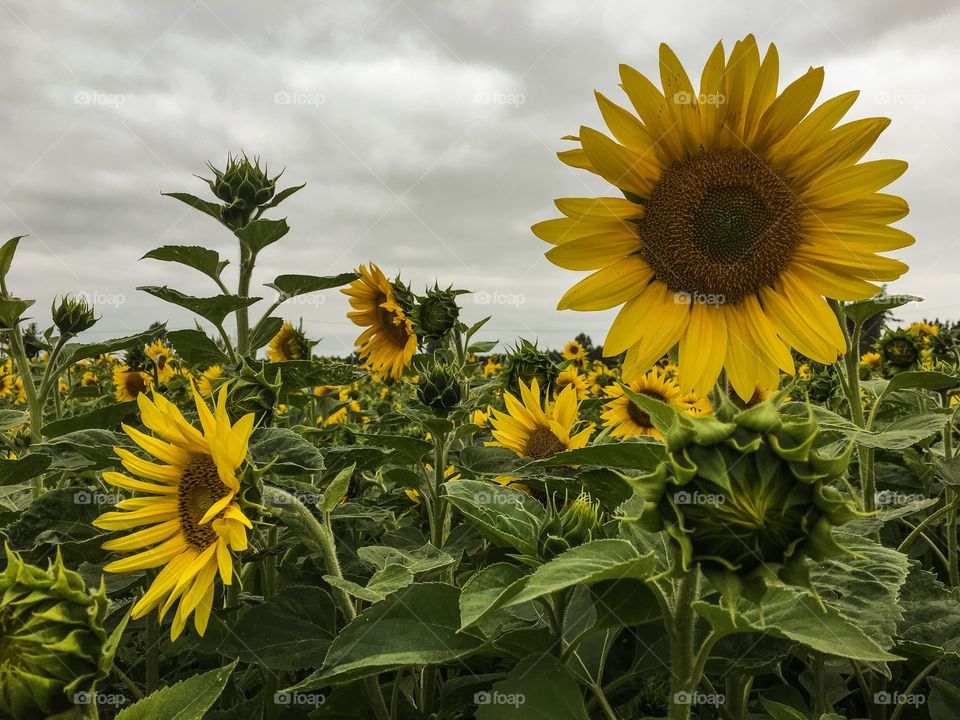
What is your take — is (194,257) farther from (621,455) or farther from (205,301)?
(621,455)

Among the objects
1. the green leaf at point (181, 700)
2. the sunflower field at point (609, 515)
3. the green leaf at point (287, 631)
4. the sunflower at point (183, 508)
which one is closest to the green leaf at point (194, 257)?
the sunflower field at point (609, 515)

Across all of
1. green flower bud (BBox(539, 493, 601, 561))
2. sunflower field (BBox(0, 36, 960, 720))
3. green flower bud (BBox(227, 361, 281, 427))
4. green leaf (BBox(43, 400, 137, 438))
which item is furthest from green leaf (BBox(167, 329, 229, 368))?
green flower bud (BBox(539, 493, 601, 561))

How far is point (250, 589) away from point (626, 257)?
1.76 meters

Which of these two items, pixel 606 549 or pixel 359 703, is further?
pixel 359 703

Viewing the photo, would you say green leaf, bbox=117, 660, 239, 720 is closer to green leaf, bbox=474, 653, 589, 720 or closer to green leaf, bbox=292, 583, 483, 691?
green leaf, bbox=292, 583, 483, 691

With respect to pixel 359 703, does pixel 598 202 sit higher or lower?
higher

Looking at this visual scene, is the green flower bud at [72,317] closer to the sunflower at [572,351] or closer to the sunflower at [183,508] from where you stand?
the sunflower at [183,508]

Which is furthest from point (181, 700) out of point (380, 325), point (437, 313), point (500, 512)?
point (380, 325)

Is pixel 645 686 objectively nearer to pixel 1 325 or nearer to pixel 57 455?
pixel 57 455

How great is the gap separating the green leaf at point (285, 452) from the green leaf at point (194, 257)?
1110 millimetres

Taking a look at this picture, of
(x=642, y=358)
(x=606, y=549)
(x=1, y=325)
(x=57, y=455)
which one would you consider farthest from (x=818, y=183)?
(x=1, y=325)

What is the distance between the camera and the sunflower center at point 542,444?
9.04 feet

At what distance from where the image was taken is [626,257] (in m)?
1.68

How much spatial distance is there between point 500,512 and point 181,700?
0.64 metres
